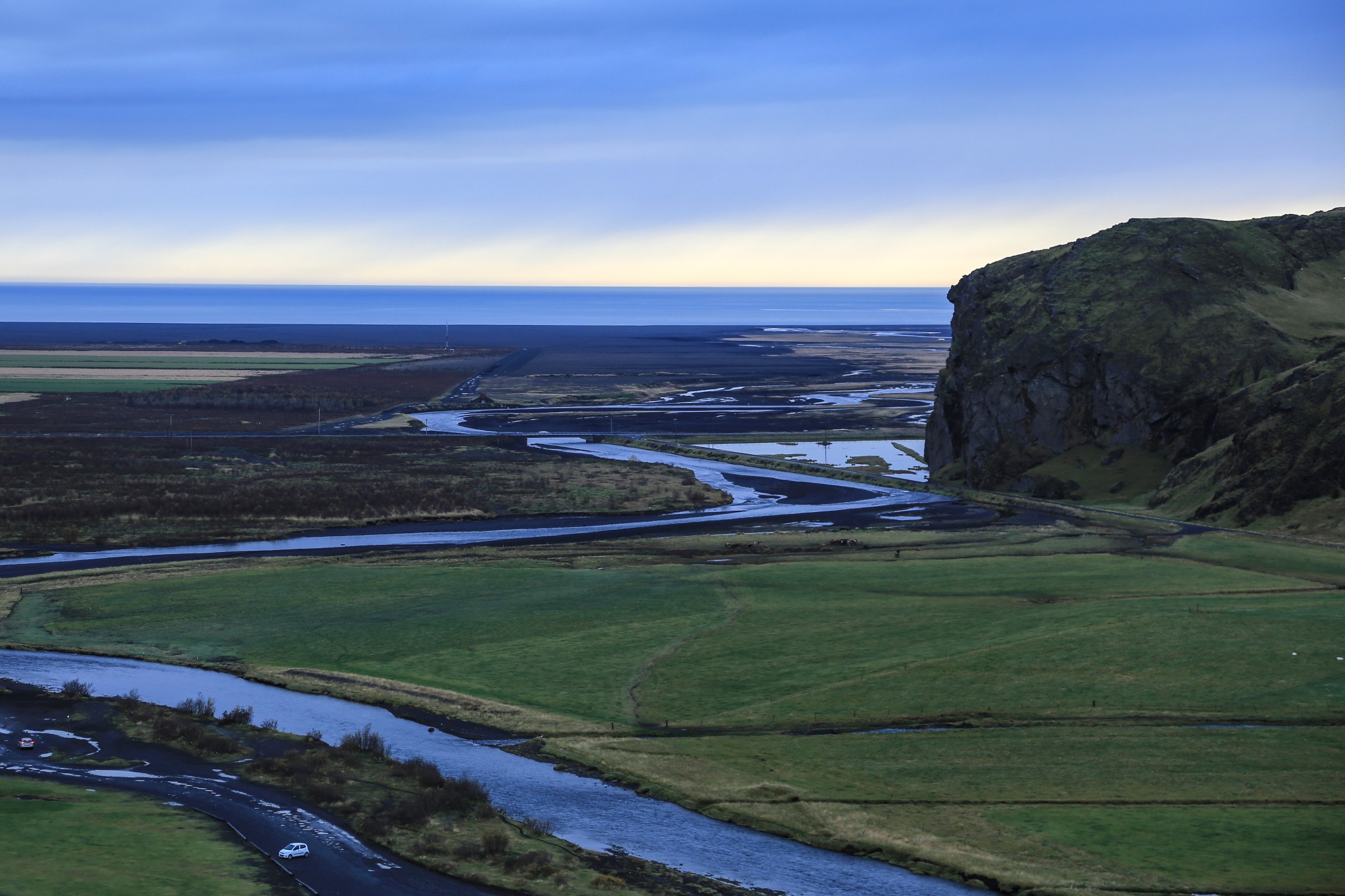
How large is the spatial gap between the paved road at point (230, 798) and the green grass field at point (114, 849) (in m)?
0.82

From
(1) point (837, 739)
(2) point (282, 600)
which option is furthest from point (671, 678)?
(2) point (282, 600)

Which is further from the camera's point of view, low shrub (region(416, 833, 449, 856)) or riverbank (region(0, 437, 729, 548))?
riverbank (region(0, 437, 729, 548))

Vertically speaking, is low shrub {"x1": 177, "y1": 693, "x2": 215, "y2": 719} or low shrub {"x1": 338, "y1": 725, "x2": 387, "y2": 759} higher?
low shrub {"x1": 338, "y1": 725, "x2": 387, "y2": 759}

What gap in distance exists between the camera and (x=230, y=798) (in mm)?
36438

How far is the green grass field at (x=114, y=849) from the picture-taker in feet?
96.3

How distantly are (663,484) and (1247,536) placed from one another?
4728 centimetres

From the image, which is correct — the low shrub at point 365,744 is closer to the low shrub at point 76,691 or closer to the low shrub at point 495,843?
the low shrub at point 495,843

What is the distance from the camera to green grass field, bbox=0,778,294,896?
2936cm

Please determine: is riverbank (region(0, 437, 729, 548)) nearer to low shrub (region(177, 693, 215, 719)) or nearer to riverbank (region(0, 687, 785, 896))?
low shrub (region(177, 693, 215, 719))

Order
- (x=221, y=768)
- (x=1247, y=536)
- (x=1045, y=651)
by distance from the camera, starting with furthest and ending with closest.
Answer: (x=1247, y=536)
(x=1045, y=651)
(x=221, y=768)

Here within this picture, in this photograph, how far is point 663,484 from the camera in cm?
10631

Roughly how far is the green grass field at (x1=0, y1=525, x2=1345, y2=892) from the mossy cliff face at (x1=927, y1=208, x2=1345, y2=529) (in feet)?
84.8

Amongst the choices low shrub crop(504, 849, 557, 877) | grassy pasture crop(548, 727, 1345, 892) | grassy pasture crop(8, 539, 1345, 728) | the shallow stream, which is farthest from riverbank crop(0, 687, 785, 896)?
grassy pasture crop(8, 539, 1345, 728)

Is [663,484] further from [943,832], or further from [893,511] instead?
[943,832]
